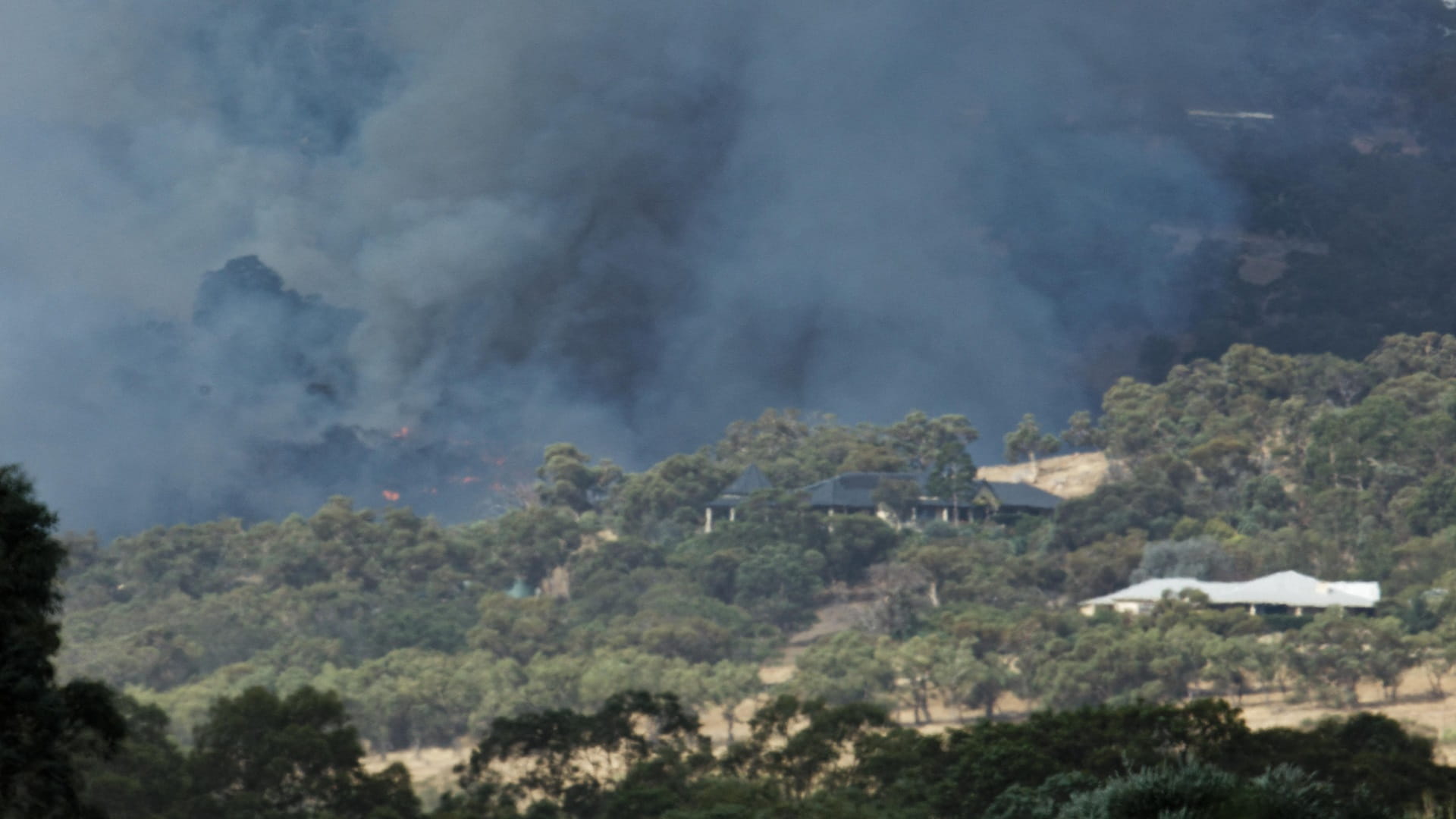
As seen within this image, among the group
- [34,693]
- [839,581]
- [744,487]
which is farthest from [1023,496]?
[34,693]

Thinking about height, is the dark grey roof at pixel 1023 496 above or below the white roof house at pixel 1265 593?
above

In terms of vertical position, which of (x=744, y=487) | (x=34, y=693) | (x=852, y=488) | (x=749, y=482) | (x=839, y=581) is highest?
(x=749, y=482)

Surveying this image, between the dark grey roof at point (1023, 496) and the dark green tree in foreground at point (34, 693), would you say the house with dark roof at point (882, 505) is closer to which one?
the dark grey roof at point (1023, 496)

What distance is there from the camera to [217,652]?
41.8m

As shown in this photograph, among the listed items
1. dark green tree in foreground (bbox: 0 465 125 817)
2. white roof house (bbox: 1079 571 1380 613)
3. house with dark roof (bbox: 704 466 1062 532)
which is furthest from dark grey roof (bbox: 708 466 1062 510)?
dark green tree in foreground (bbox: 0 465 125 817)

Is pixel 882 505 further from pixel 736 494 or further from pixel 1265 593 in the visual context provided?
pixel 1265 593

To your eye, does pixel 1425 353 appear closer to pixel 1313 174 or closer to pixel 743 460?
pixel 1313 174

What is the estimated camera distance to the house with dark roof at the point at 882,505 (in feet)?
181

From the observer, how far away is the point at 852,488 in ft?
186

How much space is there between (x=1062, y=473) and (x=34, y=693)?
56.7m

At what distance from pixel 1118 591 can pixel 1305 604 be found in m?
5.30

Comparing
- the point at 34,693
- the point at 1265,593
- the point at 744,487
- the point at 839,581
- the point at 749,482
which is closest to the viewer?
the point at 34,693

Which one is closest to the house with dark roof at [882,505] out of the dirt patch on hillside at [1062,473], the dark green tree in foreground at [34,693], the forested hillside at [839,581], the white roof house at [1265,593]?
the forested hillside at [839,581]

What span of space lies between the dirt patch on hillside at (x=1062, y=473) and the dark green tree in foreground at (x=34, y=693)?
51.9m
